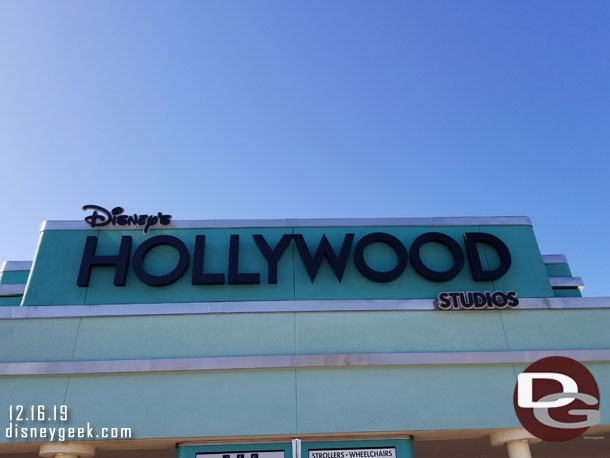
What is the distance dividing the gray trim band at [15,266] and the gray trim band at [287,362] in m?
3.31

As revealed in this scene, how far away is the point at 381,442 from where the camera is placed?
11.1 metres

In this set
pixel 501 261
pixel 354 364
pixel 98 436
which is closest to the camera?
pixel 98 436

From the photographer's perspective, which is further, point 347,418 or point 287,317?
point 287,317

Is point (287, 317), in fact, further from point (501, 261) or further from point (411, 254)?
point (501, 261)

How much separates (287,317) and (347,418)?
2.87 meters

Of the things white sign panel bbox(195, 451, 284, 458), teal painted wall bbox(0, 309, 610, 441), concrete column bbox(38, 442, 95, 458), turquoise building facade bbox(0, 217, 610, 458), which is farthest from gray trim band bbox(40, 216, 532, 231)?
white sign panel bbox(195, 451, 284, 458)

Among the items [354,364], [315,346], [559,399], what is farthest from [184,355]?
[559,399]

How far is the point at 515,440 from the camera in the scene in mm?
11250

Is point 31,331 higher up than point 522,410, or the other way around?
point 31,331

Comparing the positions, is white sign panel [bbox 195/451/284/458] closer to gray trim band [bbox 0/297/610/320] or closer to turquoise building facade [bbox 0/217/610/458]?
turquoise building facade [bbox 0/217/610/458]

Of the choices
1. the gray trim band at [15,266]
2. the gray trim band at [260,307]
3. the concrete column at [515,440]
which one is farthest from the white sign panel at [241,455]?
the gray trim band at [15,266]

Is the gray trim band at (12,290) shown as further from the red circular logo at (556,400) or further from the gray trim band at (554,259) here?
the gray trim band at (554,259)

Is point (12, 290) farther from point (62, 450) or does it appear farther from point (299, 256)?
point (299, 256)

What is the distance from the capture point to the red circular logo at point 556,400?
36.7 ft
